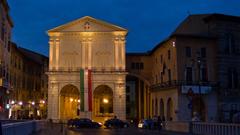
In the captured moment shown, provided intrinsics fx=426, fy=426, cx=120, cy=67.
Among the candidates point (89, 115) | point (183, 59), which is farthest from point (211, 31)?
point (89, 115)

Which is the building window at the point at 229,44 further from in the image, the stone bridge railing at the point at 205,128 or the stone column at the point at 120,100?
the stone bridge railing at the point at 205,128

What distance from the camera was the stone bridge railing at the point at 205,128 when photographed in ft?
86.7

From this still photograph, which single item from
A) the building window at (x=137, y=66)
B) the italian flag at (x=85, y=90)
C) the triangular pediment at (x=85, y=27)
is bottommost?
the italian flag at (x=85, y=90)

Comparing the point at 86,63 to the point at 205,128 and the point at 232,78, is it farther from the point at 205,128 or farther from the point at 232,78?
the point at 205,128

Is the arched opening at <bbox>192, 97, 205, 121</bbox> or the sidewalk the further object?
the arched opening at <bbox>192, 97, 205, 121</bbox>

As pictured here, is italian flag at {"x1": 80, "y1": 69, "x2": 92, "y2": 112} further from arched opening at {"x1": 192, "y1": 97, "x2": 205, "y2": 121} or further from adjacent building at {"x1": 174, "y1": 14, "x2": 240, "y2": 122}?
adjacent building at {"x1": 174, "y1": 14, "x2": 240, "y2": 122}

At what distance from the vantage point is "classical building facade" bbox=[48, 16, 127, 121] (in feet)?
240

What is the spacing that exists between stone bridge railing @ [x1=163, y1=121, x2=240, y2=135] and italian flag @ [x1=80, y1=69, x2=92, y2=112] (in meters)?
25.0

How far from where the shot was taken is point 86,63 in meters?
74.7

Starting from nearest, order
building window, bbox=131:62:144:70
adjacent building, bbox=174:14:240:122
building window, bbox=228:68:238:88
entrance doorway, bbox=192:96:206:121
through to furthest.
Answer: adjacent building, bbox=174:14:240:122
entrance doorway, bbox=192:96:206:121
building window, bbox=228:68:238:88
building window, bbox=131:62:144:70

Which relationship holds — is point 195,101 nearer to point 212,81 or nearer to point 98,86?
point 212,81

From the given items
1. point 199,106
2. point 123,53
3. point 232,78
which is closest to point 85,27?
point 123,53

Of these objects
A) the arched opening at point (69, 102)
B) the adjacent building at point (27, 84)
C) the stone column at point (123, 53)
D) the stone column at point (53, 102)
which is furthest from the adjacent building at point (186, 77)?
the adjacent building at point (27, 84)

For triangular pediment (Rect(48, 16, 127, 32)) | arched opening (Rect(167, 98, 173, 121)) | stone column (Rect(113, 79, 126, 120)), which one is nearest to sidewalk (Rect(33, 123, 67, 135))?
arched opening (Rect(167, 98, 173, 121))
